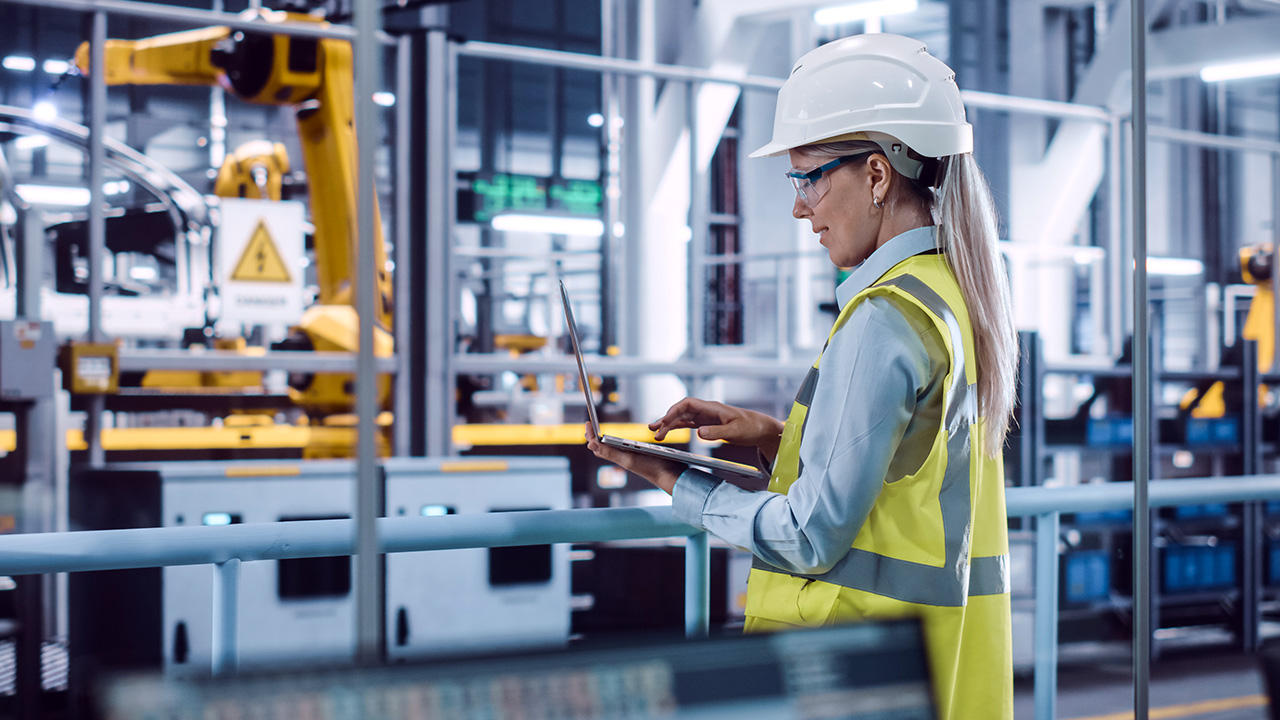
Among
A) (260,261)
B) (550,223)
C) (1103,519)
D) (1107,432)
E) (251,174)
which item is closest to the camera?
(260,261)

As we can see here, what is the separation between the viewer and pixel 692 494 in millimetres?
1460

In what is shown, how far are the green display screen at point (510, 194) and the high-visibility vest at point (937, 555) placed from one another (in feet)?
19.1

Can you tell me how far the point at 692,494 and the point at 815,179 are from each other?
0.42 meters

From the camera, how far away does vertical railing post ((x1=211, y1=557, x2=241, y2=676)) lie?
A: 5.65 ft

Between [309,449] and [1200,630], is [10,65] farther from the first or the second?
[1200,630]

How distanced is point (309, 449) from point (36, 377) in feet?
4.86

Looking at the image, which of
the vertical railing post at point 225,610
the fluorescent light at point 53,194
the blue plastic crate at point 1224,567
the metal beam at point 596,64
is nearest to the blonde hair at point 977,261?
the vertical railing post at point 225,610

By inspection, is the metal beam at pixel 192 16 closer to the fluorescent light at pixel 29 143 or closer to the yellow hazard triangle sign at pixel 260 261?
the yellow hazard triangle sign at pixel 260 261

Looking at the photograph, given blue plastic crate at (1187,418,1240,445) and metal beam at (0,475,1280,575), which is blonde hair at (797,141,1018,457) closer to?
metal beam at (0,475,1280,575)

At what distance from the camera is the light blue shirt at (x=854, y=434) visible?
1.26 meters

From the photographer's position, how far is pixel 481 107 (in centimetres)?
1841

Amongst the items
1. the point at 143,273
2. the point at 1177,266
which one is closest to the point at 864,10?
the point at 143,273

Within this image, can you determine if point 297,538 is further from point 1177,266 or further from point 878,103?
point 1177,266

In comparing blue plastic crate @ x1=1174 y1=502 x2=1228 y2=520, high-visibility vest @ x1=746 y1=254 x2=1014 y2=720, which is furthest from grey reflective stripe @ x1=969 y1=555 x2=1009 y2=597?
blue plastic crate @ x1=1174 y1=502 x2=1228 y2=520
